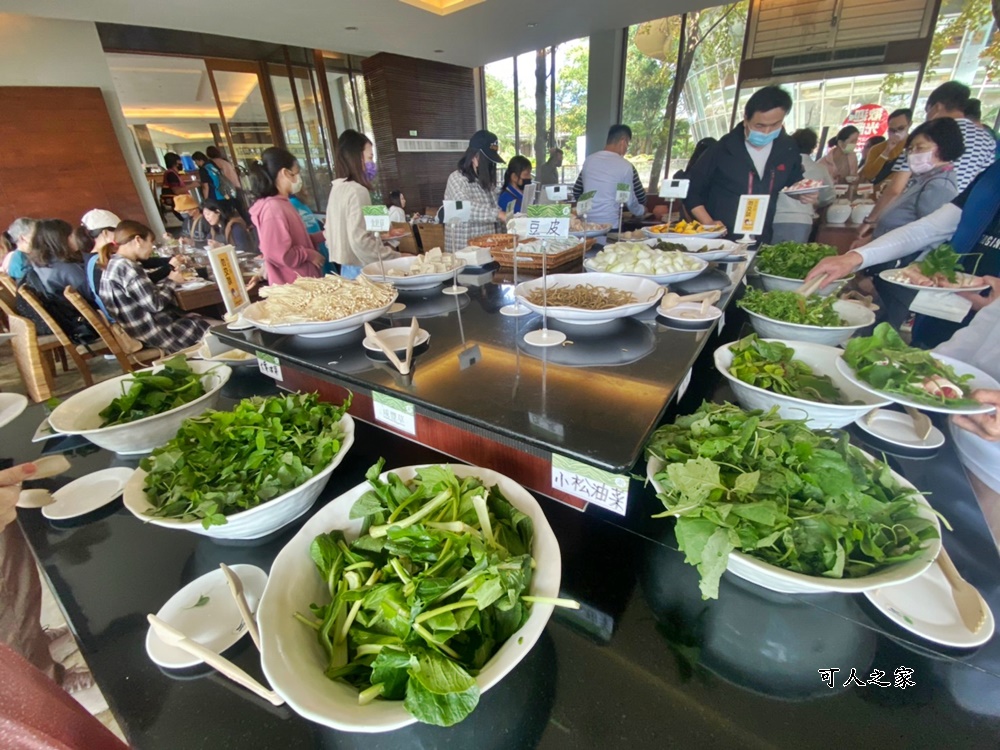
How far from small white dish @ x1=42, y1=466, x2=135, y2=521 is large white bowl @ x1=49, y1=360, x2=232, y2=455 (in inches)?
3.0

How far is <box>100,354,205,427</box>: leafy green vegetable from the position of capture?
114 cm

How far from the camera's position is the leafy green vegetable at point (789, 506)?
63cm

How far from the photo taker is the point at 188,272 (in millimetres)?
4098

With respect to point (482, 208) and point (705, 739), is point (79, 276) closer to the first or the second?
point (482, 208)

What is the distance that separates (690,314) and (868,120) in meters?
7.67

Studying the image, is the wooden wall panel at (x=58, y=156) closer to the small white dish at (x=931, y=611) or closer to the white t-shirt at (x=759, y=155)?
the white t-shirt at (x=759, y=155)

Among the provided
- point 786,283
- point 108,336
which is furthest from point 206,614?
point 108,336

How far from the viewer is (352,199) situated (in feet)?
9.55

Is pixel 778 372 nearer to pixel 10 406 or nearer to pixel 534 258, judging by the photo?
pixel 534 258

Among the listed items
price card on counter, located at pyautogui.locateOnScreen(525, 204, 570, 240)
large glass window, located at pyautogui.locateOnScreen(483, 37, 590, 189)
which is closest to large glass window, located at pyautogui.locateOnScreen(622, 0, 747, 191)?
large glass window, located at pyautogui.locateOnScreen(483, 37, 590, 189)

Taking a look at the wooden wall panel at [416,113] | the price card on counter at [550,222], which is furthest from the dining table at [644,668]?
the wooden wall panel at [416,113]

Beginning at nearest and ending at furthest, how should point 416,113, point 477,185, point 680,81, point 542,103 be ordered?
1. point 477,185
2. point 680,81
3. point 416,113
4. point 542,103

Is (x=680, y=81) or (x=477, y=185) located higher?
(x=680, y=81)

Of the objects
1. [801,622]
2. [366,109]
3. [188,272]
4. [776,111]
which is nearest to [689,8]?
[776,111]
